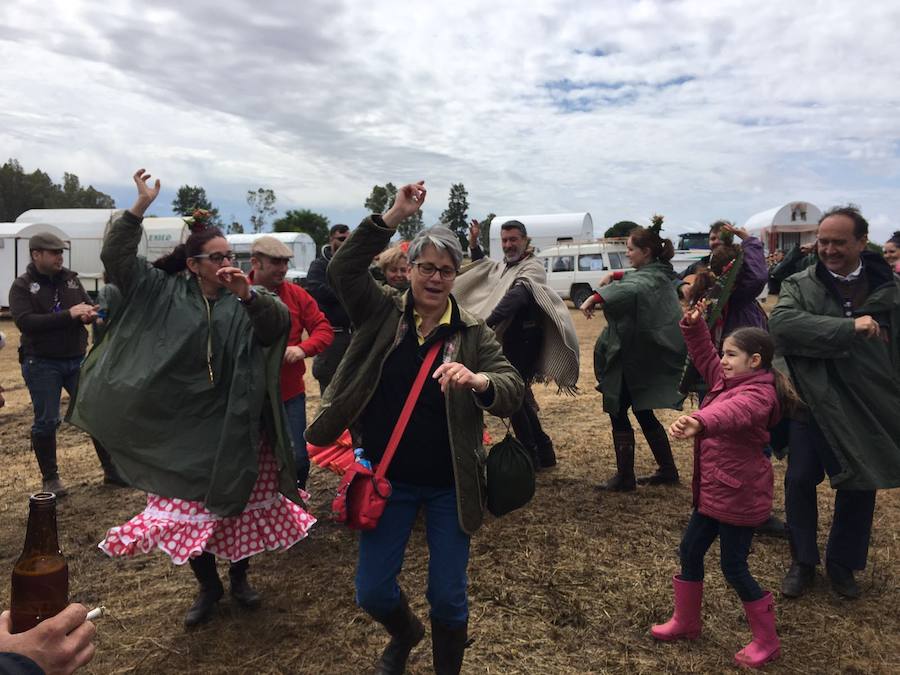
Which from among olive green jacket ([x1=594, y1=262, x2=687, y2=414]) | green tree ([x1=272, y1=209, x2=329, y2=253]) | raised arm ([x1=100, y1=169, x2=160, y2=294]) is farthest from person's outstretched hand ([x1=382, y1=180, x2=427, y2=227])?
green tree ([x1=272, y1=209, x2=329, y2=253])

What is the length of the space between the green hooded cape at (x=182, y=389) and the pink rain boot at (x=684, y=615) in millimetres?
1881

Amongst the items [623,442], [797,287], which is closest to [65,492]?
[623,442]

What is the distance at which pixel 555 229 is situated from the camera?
27.3m

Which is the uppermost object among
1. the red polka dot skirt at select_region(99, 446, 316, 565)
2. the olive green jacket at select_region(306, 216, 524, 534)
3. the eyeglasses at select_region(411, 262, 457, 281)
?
the eyeglasses at select_region(411, 262, 457, 281)

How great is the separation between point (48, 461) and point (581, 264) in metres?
18.8

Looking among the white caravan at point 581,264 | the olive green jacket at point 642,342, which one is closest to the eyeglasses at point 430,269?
the olive green jacket at point 642,342

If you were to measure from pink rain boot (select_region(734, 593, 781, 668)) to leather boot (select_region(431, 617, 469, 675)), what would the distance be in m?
1.32

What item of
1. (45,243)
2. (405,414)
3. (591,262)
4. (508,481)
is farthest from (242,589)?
(591,262)

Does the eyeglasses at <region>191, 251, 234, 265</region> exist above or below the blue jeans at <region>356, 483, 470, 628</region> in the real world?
above

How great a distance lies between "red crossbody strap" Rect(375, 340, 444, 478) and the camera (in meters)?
2.50

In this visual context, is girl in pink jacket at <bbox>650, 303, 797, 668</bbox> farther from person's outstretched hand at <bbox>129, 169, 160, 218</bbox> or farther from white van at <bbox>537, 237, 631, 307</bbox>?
white van at <bbox>537, 237, 631, 307</bbox>

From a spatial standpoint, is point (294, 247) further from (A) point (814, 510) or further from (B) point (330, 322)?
(A) point (814, 510)

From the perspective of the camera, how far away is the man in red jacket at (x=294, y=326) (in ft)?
13.7

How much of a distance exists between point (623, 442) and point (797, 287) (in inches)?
76.2
